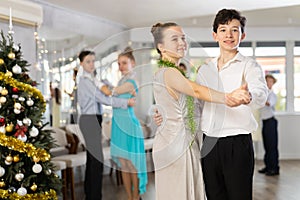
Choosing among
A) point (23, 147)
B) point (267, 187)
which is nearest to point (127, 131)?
point (23, 147)

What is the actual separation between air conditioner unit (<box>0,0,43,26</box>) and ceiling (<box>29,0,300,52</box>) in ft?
0.96

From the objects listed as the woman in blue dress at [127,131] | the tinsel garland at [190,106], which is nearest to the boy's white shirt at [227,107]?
the tinsel garland at [190,106]

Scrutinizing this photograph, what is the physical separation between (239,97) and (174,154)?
0.42 meters

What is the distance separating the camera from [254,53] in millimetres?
8570

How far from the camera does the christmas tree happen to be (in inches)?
138

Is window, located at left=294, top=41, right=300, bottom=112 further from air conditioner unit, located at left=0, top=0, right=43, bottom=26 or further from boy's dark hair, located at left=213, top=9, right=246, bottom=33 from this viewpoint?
boy's dark hair, located at left=213, top=9, right=246, bottom=33

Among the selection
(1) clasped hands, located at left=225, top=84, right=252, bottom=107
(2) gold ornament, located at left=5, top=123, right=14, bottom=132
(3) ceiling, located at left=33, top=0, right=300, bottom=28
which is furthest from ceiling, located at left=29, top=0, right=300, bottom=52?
(1) clasped hands, located at left=225, top=84, right=252, bottom=107

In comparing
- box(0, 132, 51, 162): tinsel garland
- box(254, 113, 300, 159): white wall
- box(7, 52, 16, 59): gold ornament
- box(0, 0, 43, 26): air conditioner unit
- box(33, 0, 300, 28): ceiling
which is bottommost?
box(254, 113, 300, 159): white wall

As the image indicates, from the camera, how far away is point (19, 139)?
139 inches

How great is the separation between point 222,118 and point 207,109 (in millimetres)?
85

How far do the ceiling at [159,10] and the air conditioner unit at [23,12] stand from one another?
292 mm

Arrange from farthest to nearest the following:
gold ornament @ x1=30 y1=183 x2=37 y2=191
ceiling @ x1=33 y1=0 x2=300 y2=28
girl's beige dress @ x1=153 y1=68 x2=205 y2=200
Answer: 1. ceiling @ x1=33 y1=0 x2=300 y2=28
2. gold ornament @ x1=30 y1=183 x2=37 y2=191
3. girl's beige dress @ x1=153 y1=68 x2=205 y2=200

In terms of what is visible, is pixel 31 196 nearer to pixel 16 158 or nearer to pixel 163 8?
pixel 16 158

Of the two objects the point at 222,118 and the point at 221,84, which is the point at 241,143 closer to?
the point at 222,118
